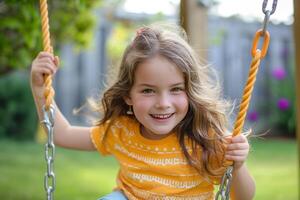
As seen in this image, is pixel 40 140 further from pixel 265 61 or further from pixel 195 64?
pixel 195 64

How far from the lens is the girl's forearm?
2.02 m

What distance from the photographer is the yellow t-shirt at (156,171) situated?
213cm

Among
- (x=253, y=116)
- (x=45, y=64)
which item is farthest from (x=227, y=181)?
(x=253, y=116)

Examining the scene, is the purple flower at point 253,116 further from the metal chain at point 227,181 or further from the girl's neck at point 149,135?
the metal chain at point 227,181

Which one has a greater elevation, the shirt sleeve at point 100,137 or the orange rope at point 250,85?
the orange rope at point 250,85

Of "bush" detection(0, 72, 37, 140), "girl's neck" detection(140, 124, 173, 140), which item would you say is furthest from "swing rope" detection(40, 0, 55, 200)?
"bush" detection(0, 72, 37, 140)

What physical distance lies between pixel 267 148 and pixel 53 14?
14.9 ft

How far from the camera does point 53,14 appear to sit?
475 centimetres

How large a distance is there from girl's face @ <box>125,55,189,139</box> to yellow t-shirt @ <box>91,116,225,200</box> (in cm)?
11

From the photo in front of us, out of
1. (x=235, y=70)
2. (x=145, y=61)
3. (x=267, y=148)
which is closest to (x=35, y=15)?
(x=145, y=61)

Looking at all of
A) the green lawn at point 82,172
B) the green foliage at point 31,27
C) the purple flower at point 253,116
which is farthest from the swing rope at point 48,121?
the purple flower at point 253,116

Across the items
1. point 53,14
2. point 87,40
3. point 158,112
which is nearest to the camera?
point 158,112

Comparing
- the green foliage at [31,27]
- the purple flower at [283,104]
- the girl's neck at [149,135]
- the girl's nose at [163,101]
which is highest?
the girl's nose at [163,101]

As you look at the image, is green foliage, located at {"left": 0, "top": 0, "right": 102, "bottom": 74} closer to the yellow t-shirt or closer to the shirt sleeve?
the shirt sleeve
